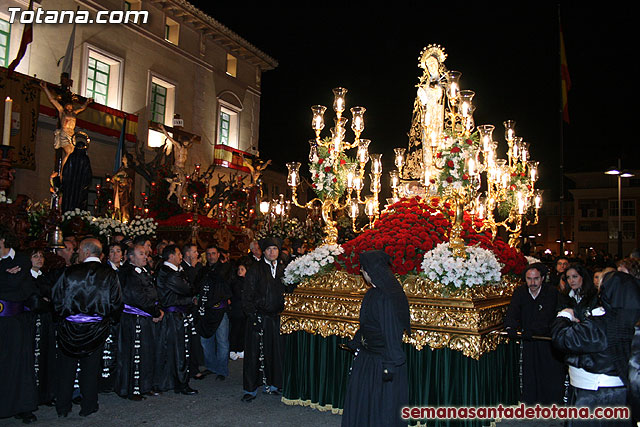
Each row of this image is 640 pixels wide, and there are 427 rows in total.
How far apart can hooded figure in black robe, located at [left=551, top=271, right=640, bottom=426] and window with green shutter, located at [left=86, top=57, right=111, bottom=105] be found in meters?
21.1

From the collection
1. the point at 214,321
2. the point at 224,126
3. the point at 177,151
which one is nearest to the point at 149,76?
the point at 177,151

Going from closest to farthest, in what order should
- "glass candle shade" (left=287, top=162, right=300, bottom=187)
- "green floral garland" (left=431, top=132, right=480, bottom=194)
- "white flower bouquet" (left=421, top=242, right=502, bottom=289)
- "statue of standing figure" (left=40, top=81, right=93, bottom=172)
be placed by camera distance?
"white flower bouquet" (left=421, top=242, right=502, bottom=289)
"green floral garland" (left=431, top=132, right=480, bottom=194)
"glass candle shade" (left=287, top=162, right=300, bottom=187)
"statue of standing figure" (left=40, top=81, right=93, bottom=172)

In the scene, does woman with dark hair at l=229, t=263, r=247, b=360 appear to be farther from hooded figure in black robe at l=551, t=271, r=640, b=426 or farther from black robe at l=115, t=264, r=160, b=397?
hooded figure in black robe at l=551, t=271, r=640, b=426

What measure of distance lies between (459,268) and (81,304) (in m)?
4.25

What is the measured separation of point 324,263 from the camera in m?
6.82

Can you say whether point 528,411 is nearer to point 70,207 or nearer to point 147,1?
point 70,207

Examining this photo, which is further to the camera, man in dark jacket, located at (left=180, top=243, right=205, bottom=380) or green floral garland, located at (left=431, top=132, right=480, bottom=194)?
man in dark jacket, located at (left=180, top=243, right=205, bottom=380)

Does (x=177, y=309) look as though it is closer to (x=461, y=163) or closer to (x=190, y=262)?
(x=190, y=262)

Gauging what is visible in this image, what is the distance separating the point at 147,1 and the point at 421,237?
2215cm

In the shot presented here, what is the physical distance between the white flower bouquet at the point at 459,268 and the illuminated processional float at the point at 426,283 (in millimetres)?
11

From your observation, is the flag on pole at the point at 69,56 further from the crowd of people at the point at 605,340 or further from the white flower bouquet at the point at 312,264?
the crowd of people at the point at 605,340

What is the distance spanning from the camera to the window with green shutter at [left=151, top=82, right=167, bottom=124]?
80.3 feet

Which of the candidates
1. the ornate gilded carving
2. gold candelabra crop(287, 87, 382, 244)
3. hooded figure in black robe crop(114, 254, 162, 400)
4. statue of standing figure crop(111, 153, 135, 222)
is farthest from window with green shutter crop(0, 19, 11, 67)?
the ornate gilded carving

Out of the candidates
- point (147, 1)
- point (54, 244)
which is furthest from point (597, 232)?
point (54, 244)
